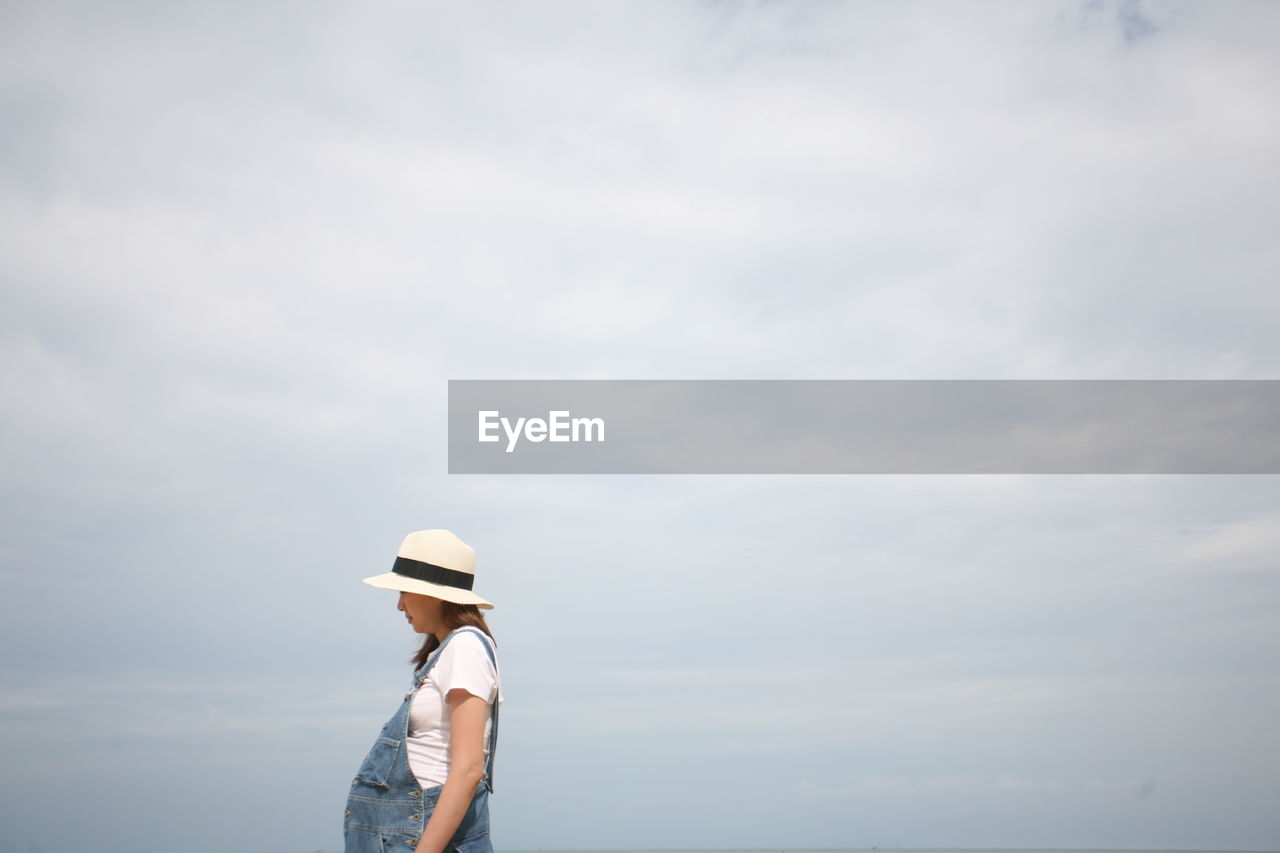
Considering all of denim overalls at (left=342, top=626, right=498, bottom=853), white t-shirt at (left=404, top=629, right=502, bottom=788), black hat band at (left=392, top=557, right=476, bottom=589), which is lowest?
denim overalls at (left=342, top=626, right=498, bottom=853)

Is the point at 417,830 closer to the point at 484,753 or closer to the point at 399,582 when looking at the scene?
the point at 484,753

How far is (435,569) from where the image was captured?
4.23 meters

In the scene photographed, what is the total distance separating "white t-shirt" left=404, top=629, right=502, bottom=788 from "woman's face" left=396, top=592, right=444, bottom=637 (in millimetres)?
224

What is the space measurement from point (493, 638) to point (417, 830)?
70 centimetres

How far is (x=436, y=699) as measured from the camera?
4.00 meters

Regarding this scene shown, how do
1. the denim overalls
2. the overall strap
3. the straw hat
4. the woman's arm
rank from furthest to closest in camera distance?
the straw hat → the overall strap → the denim overalls → the woman's arm

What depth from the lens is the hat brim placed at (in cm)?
416

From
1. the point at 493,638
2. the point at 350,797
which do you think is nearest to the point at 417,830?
the point at 350,797

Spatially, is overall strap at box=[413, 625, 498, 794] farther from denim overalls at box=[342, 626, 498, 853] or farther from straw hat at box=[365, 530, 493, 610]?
straw hat at box=[365, 530, 493, 610]

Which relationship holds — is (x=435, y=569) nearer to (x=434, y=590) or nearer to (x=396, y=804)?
(x=434, y=590)

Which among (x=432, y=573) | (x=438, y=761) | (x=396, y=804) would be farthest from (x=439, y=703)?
(x=432, y=573)

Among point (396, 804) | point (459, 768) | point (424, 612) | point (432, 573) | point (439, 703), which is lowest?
point (396, 804)

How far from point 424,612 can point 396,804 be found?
2.21 feet

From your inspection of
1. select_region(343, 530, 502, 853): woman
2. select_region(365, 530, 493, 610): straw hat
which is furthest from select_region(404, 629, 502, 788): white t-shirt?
select_region(365, 530, 493, 610): straw hat
